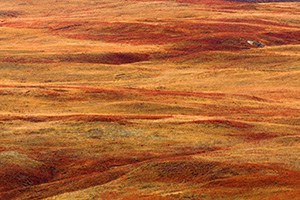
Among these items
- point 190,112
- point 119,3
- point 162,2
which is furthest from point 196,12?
point 190,112

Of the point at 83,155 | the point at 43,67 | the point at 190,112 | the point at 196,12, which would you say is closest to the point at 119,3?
the point at 196,12

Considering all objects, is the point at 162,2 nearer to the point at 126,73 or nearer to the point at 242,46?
the point at 242,46

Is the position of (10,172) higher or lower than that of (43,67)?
higher

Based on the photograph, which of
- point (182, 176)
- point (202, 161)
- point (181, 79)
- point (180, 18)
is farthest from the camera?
point (180, 18)

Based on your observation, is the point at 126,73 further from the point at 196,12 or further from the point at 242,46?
the point at 196,12

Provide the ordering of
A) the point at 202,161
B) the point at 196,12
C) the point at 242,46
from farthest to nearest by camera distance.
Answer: the point at 196,12
the point at 242,46
the point at 202,161

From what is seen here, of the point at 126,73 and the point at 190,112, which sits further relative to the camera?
the point at 126,73
